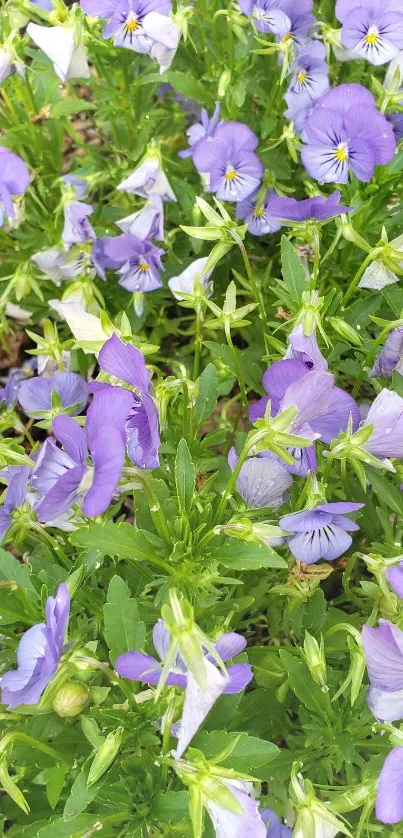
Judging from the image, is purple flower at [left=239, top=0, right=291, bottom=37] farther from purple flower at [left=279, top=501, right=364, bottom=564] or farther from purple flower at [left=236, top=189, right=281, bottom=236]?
purple flower at [left=279, top=501, right=364, bottom=564]

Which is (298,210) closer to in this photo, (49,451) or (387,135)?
(387,135)

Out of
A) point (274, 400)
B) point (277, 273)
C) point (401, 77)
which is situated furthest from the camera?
point (277, 273)

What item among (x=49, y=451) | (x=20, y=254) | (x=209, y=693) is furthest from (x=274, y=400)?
(x=20, y=254)

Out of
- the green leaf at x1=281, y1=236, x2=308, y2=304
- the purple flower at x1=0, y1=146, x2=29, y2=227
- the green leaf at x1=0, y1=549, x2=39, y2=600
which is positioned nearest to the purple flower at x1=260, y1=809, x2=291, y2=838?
the green leaf at x1=0, y1=549, x2=39, y2=600

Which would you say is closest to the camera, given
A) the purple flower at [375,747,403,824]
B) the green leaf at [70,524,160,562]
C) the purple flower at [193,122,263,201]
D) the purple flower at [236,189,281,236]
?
the purple flower at [375,747,403,824]

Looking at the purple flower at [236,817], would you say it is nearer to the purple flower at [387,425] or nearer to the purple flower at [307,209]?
the purple flower at [387,425]

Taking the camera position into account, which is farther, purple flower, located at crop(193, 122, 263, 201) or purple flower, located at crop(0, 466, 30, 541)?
purple flower, located at crop(193, 122, 263, 201)

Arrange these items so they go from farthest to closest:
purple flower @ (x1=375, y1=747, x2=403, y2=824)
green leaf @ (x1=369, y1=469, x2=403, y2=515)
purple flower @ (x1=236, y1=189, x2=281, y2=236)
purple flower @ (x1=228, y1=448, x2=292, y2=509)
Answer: purple flower @ (x1=236, y1=189, x2=281, y2=236) < green leaf @ (x1=369, y1=469, x2=403, y2=515) < purple flower @ (x1=228, y1=448, x2=292, y2=509) < purple flower @ (x1=375, y1=747, x2=403, y2=824)
